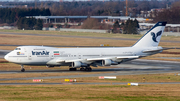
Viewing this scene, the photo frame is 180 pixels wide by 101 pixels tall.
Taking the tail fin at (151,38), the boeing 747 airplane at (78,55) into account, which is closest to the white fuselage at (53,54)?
the boeing 747 airplane at (78,55)

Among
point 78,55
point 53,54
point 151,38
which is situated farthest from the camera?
point 151,38

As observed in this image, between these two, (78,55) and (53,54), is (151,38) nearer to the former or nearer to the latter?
(78,55)

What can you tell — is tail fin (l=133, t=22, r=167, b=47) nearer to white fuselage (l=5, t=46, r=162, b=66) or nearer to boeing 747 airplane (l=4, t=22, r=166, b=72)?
boeing 747 airplane (l=4, t=22, r=166, b=72)

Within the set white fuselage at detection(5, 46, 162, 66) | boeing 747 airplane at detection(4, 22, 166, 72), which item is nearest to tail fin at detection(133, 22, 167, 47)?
boeing 747 airplane at detection(4, 22, 166, 72)

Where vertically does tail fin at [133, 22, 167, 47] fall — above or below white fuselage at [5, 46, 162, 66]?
above

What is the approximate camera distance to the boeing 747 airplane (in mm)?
52406

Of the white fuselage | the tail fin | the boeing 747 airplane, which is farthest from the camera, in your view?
the tail fin

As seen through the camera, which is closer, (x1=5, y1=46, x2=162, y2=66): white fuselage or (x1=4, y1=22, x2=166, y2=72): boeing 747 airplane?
(x1=5, y1=46, x2=162, y2=66): white fuselage

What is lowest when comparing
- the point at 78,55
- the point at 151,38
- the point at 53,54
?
the point at 78,55

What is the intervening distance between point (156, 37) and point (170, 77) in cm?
1438

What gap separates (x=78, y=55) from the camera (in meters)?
55.0

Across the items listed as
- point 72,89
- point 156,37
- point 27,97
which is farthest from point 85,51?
point 27,97

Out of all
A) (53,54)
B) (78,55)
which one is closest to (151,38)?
(78,55)

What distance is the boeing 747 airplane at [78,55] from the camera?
172ft
